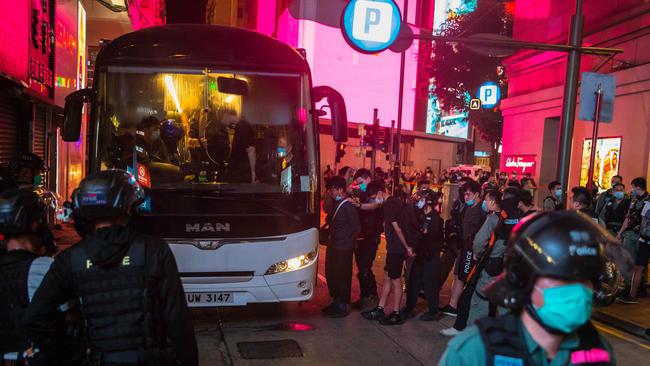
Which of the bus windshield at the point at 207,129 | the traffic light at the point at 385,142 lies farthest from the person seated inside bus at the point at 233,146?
the traffic light at the point at 385,142

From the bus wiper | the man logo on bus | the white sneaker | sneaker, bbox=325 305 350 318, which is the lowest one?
sneaker, bbox=325 305 350 318

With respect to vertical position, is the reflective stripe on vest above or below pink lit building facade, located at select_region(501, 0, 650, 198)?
below

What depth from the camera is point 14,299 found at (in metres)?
2.68

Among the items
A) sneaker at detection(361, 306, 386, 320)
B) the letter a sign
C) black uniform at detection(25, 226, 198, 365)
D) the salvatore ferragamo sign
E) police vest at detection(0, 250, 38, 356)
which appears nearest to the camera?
black uniform at detection(25, 226, 198, 365)

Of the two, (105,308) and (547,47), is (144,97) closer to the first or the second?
(105,308)

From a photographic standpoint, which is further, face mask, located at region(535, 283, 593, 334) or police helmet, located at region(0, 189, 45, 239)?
police helmet, located at region(0, 189, 45, 239)

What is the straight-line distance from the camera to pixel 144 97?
5.94 meters

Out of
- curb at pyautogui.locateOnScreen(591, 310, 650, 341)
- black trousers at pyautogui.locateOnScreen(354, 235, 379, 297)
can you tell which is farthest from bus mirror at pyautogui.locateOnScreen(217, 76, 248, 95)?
curb at pyautogui.locateOnScreen(591, 310, 650, 341)

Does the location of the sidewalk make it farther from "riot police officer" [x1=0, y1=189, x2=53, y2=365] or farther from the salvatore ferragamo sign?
the salvatore ferragamo sign

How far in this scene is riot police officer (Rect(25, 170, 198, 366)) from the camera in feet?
7.97

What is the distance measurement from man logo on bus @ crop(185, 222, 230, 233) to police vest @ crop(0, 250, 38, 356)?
295cm

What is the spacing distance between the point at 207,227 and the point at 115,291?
10.7 feet

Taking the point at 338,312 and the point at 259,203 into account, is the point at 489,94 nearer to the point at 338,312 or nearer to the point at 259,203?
the point at 338,312

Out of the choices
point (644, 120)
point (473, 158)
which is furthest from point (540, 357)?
point (473, 158)
